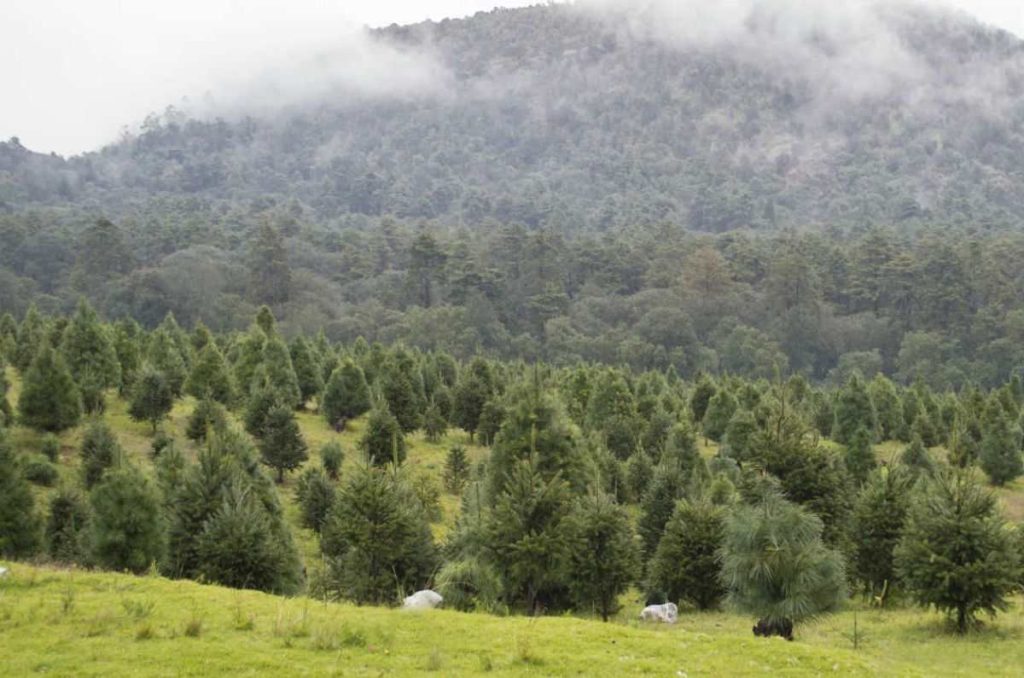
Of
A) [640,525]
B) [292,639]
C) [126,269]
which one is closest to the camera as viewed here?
[292,639]

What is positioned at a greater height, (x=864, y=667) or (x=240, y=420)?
(x=864, y=667)

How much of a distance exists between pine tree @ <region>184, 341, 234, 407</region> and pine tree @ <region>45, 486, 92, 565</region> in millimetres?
18925

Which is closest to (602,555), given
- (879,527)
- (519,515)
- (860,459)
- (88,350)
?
(519,515)

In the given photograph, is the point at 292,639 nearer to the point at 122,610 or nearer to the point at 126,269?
the point at 122,610

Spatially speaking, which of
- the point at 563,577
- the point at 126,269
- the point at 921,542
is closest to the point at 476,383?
the point at 563,577

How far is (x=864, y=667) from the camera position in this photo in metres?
17.5

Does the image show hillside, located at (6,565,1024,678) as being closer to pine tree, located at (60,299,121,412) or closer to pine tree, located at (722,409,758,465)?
pine tree, located at (722,409,758,465)

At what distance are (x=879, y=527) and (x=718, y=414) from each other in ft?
101

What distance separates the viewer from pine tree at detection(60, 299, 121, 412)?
1886 inches

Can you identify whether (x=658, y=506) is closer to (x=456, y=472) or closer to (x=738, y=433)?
(x=456, y=472)

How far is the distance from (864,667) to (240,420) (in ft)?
122

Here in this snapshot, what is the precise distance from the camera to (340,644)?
16.7 meters

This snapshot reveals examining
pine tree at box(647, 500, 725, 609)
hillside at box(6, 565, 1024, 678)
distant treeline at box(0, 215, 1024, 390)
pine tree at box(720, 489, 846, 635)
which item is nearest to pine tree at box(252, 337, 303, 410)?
pine tree at box(647, 500, 725, 609)

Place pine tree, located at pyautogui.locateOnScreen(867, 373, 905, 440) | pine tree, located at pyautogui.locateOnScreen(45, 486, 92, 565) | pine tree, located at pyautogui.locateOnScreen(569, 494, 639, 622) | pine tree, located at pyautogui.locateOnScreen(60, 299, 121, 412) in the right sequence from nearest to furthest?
pine tree, located at pyautogui.locateOnScreen(569, 494, 639, 622)
pine tree, located at pyautogui.locateOnScreen(45, 486, 92, 565)
pine tree, located at pyautogui.locateOnScreen(60, 299, 121, 412)
pine tree, located at pyautogui.locateOnScreen(867, 373, 905, 440)
